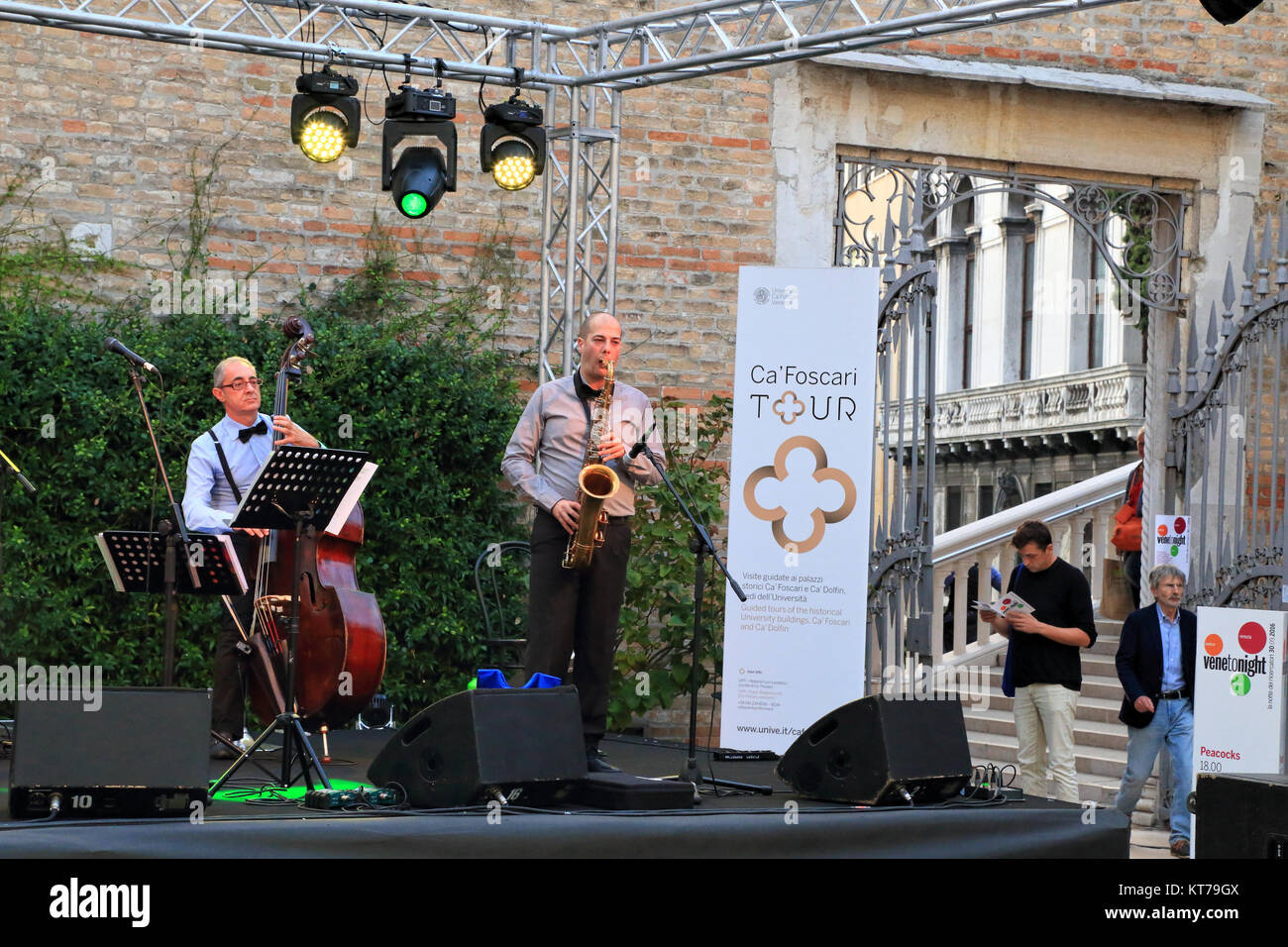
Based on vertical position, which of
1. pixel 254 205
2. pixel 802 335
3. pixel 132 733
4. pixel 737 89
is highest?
pixel 737 89

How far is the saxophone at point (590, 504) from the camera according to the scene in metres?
6.27

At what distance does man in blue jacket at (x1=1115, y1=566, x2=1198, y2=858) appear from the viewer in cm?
831

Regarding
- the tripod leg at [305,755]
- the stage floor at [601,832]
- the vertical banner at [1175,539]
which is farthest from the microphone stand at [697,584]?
the vertical banner at [1175,539]

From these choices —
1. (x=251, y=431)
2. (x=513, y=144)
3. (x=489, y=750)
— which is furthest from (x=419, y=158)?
(x=489, y=750)

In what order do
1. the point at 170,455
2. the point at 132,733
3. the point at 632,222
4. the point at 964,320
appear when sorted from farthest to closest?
the point at 964,320 → the point at 632,222 → the point at 170,455 → the point at 132,733

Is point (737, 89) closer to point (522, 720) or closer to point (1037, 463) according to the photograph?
point (522, 720)

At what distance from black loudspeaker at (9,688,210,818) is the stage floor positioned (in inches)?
3.3

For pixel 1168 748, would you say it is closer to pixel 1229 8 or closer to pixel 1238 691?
pixel 1238 691

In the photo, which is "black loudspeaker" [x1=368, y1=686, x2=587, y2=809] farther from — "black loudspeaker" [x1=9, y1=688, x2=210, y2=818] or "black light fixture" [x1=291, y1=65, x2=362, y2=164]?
"black light fixture" [x1=291, y1=65, x2=362, y2=164]

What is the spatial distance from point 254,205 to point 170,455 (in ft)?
5.25

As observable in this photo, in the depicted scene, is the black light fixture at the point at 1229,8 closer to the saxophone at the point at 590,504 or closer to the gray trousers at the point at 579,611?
the saxophone at the point at 590,504

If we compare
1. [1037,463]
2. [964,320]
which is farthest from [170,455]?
[964,320]

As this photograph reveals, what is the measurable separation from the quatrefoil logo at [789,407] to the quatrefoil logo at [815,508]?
0.32 ft
